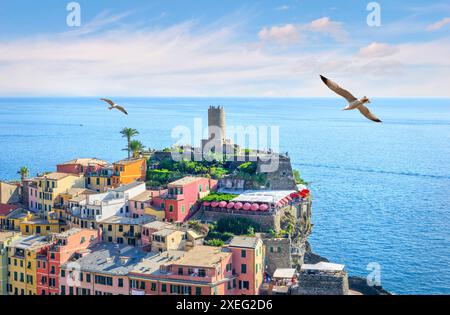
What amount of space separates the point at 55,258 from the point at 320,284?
66.6 feet

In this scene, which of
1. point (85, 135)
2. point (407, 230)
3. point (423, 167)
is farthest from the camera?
point (85, 135)

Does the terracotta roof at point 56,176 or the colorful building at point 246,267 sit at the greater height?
the terracotta roof at point 56,176

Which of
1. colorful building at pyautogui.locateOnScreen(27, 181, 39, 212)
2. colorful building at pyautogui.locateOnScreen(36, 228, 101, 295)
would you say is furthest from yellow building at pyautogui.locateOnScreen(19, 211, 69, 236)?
colorful building at pyautogui.locateOnScreen(27, 181, 39, 212)

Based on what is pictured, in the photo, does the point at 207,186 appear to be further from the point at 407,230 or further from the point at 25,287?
the point at 407,230

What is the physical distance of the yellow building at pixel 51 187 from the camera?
56469 mm

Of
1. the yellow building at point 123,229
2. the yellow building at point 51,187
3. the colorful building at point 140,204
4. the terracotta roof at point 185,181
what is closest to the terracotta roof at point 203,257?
the yellow building at point 123,229

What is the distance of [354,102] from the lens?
14.7 meters

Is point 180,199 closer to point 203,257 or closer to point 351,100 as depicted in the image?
point 203,257

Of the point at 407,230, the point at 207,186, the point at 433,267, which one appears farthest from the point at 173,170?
the point at 407,230

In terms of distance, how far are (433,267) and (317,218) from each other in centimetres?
2125

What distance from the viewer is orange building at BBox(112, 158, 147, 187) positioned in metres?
58.2

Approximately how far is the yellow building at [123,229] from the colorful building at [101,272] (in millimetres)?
1698

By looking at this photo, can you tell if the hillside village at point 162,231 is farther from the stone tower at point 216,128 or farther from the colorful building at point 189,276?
the stone tower at point 216,128

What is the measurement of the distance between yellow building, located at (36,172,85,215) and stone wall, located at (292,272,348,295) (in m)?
26.5
